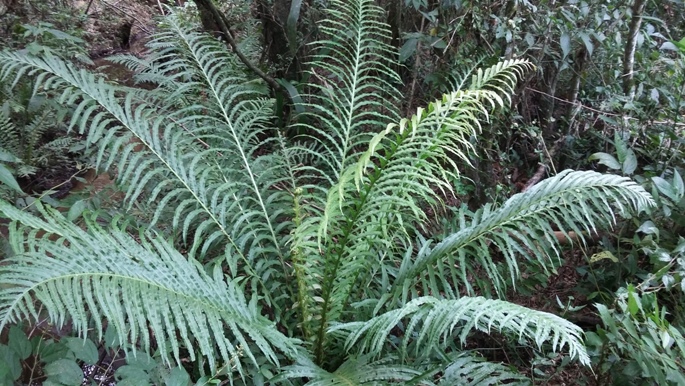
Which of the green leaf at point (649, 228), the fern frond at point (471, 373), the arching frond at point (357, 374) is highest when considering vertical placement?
the green leaf at point (649, 228)

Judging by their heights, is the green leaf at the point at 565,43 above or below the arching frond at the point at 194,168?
above

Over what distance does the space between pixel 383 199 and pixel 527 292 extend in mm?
926

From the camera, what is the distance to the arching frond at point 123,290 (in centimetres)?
129

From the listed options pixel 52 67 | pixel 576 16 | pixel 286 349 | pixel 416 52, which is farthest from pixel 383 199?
pixel 576 16

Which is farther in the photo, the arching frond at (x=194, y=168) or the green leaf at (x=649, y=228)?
the green leaf at (x=649, y=228)

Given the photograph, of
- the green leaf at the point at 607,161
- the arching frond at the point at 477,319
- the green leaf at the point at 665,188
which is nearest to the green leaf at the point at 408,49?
the green leaf at the point at 607,161

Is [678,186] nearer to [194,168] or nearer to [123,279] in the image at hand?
[194,168]

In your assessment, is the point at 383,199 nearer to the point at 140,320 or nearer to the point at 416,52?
the point at 140,320

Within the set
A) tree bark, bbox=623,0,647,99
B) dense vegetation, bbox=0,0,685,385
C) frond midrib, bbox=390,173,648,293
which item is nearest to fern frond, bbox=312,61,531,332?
dense vegetation, bbox=0,0,685,385

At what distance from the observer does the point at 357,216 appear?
166cm

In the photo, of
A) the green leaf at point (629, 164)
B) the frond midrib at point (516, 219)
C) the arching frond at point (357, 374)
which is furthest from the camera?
the green leaf at point (629, 164)

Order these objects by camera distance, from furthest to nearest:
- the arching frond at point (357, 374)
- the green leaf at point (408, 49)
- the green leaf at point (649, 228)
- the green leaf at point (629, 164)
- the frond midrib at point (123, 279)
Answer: the green leaf at point (408, 49), the green leaf at point (629, 164), the green leaf at point (649, 228), the arching frond at point (357, 374), the frond midrib at point (123, 279)

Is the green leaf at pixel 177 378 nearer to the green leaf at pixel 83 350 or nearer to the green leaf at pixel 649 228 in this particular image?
the green leaf at pixel 83 350

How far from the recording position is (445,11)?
8.94ft
